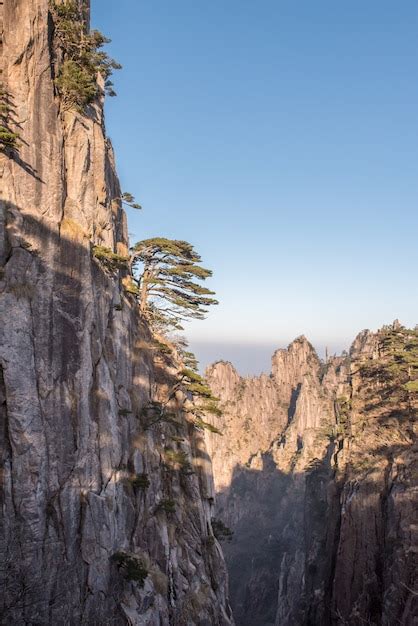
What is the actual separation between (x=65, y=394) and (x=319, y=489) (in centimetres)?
5810

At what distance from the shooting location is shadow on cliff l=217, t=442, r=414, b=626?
34250mm

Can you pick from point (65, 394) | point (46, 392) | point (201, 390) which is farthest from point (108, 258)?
point (201, 390)

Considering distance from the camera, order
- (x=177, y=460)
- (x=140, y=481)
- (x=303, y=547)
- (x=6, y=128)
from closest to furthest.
A: (x=6, y=128)
(x=140, y=481)
(x=177, y=460)
(x=303, y=547)

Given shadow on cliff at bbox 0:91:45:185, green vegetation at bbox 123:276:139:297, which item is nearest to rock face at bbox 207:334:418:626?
green vegetation at bbox 123:276:139:297

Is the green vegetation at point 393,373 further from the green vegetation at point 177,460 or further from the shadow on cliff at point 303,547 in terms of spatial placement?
the green vegetation at point 177,460

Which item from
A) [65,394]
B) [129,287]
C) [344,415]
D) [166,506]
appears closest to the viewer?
[65,394]

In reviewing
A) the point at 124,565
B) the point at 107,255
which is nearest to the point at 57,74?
the point at 107,255

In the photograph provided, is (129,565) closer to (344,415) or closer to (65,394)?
(65,394)

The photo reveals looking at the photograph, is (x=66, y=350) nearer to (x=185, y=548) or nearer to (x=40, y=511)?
(x=40, y=511)

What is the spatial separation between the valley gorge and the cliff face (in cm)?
8

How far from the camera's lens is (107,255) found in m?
21.8

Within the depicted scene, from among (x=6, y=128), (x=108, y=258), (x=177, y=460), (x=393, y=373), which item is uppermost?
(x=6, y=128)

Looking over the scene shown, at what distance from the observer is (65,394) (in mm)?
18938

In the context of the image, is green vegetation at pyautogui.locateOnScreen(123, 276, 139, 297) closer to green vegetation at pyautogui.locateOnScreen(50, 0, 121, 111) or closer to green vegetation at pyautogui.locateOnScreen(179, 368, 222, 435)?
green vegetation at pyautogui.locateOnScreen(179, 368, 222, 435)
